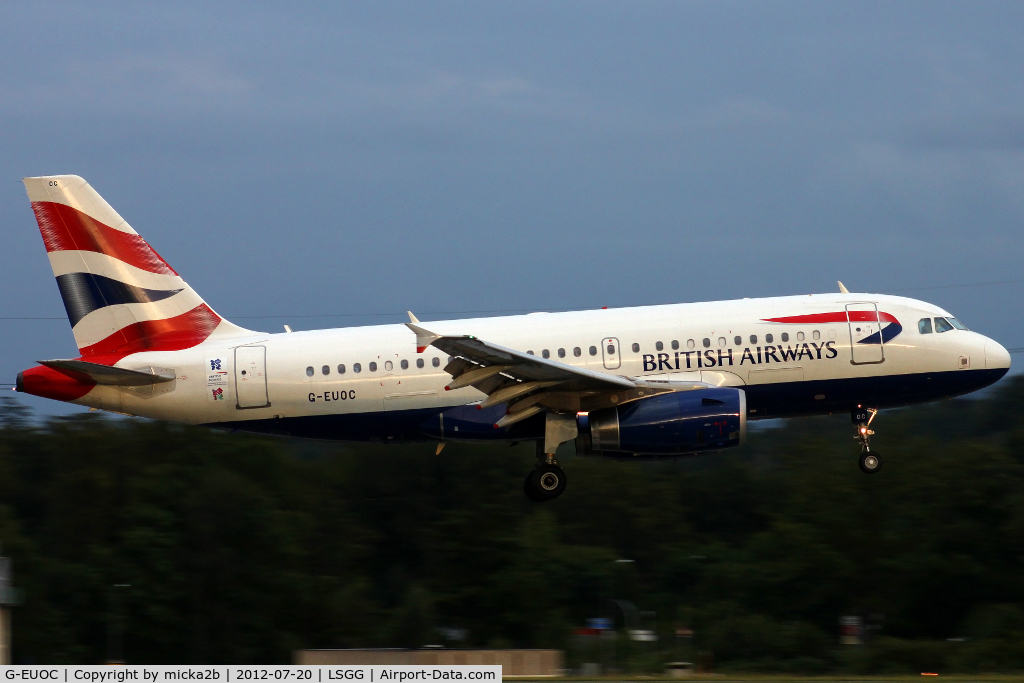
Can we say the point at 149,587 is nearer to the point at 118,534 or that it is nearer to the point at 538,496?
the point at 118,534

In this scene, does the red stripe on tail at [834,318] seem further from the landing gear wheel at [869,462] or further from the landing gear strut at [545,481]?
the landing gear strut at [545,481]

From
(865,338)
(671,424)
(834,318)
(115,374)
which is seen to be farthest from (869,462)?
(115,374)

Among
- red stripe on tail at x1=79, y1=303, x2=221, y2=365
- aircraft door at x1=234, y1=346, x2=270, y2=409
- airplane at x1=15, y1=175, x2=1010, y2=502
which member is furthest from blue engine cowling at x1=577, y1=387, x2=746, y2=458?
red stripe on tail at x1=79, y1=303, x2=221, y2=365

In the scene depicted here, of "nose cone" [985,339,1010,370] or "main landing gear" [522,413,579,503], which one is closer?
"main landing gear" [522,413,579,503]

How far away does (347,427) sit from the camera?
2812cm

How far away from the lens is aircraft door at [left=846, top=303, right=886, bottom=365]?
91.6 ft

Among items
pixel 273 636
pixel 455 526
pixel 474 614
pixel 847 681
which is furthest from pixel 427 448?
pixel 847 681

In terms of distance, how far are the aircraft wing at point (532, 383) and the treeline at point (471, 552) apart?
2607cm

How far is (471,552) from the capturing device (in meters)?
66.9

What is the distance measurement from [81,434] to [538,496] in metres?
47.4

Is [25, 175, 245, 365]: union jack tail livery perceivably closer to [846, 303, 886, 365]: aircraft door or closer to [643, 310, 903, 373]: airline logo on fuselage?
[643, 310, 903, 373]: airline logo on fuselage

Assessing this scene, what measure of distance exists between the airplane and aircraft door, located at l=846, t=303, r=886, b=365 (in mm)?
32

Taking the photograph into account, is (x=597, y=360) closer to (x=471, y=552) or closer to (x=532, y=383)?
(x=532, y=383)

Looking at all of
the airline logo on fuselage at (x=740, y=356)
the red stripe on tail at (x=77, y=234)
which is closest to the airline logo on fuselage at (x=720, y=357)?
the airline logo on fuselage at (x=740, y=356)
